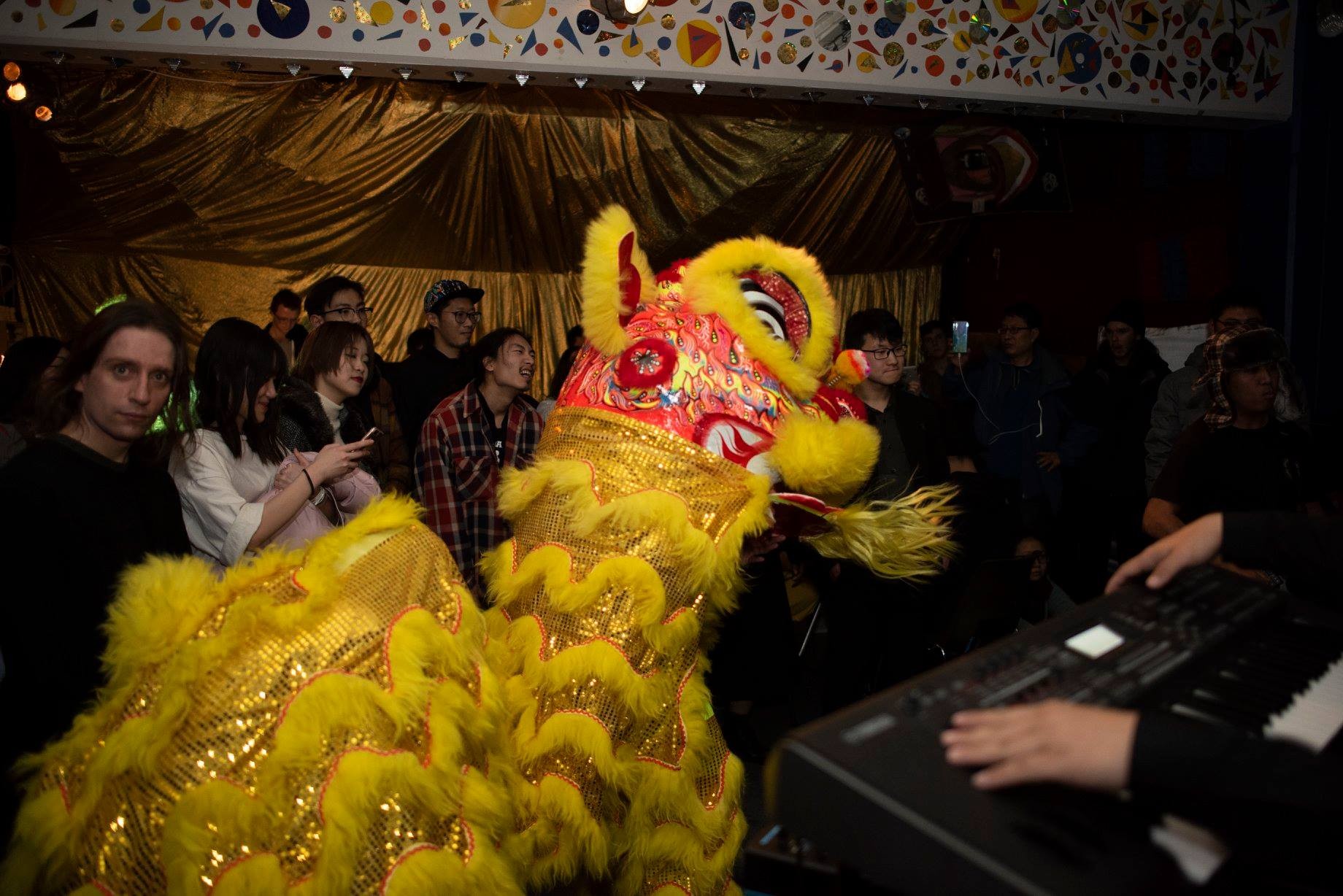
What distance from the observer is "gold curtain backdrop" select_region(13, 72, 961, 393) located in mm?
5633

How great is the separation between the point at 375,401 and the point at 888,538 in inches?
85.3

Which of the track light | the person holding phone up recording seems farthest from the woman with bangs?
the person holding phone up recording

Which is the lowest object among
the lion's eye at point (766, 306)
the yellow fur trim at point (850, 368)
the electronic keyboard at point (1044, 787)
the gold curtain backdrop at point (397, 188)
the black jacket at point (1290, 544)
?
the electronic keyboard at point (1044, 787)

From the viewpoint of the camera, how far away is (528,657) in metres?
1.82

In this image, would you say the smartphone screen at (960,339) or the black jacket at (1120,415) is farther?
the smartphone screen at (960,339)

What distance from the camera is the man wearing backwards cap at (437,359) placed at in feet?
13.4

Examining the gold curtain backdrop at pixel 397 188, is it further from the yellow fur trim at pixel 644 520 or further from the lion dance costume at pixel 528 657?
the yellow fur trim at pixel 644 520

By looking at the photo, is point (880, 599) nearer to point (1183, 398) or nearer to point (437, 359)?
point (1183, 398)

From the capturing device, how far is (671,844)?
1.88 m

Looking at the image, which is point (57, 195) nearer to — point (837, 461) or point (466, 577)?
point (466, 577)

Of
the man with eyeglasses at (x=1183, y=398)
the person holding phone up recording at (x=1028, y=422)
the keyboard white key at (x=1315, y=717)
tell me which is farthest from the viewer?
the person holding phone up recording at (x=1028, y=422)

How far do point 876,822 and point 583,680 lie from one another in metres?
0.98

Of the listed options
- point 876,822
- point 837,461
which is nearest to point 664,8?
point 837,461

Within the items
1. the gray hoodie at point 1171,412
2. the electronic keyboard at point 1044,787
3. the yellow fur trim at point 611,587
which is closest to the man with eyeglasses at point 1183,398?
the gray hoodie at point 1171,412
